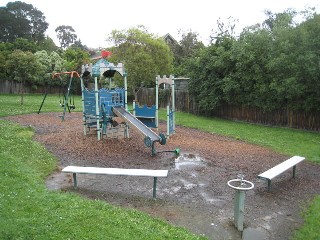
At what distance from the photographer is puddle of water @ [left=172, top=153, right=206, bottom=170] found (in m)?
9.61

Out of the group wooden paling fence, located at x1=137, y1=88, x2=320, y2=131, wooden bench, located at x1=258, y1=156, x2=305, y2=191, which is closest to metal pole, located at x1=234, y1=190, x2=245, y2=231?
wooden bench, located at x1=258, y1=156, x2=305, y2=191

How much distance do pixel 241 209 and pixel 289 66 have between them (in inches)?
472

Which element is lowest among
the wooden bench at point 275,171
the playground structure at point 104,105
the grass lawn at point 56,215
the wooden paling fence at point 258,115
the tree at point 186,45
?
the grass lawn at point 56,215

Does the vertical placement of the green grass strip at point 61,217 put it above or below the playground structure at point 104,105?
below

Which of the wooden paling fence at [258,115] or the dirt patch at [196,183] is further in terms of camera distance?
the wooden paling fence at [258,115]

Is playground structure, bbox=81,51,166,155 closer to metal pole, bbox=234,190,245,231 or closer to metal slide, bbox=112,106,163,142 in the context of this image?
metal slide, bbox=112,106,163,142

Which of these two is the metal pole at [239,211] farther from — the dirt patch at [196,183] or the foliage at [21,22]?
the foliage at [21,22]

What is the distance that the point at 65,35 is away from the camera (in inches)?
3794

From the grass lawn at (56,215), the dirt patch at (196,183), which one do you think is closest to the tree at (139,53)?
the dirt patch at (196,183)

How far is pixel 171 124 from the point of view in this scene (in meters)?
14.5

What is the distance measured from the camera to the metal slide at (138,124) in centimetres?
1084

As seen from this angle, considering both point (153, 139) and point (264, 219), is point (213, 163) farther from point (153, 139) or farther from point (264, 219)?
point (264, 219)

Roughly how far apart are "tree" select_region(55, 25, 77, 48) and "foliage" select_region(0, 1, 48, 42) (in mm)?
20914

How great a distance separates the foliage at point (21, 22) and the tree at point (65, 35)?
68.6 feet
